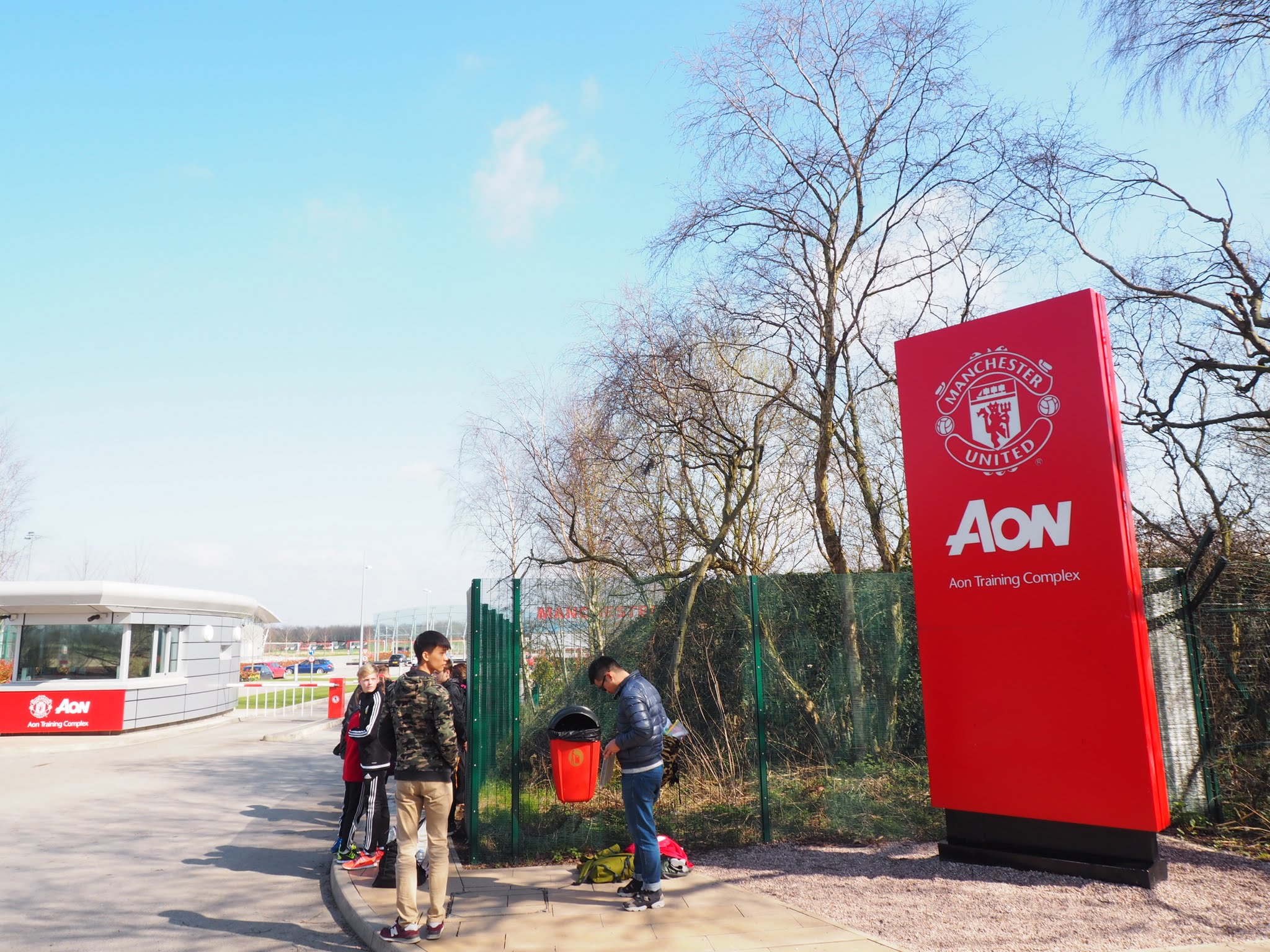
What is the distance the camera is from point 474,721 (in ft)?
25.5

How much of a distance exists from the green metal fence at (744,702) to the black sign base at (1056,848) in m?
0.96

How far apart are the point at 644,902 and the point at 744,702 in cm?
317

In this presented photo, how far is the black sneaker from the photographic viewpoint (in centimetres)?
596

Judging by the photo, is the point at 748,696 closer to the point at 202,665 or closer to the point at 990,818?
the point at 990,818

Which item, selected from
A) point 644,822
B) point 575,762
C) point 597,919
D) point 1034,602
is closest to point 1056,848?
point 1034,602

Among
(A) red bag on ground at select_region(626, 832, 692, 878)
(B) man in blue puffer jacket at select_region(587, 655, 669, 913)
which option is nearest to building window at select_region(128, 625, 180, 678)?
(A) red bag on ground at select_region(626, 832, 692, 878)

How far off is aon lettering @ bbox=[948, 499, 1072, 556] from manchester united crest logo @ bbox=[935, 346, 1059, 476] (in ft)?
1.15

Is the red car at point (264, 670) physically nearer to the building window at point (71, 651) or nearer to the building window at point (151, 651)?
the building window at point (151, 651)

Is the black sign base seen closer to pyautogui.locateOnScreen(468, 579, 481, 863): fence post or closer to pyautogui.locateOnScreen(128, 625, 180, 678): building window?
pyautogui.locateOnScreen(468, 579, 481, 863): fence post

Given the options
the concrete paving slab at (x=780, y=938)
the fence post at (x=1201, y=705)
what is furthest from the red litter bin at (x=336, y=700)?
the fence post at (x=1201, y=705)

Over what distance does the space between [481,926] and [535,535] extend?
1523 cm

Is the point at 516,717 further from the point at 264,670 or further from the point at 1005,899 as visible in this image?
the point at 264,670

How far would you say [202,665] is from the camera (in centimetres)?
2395

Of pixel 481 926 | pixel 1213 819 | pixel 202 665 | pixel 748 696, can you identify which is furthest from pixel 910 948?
pixel 202 665
